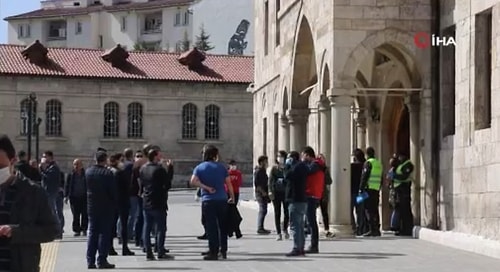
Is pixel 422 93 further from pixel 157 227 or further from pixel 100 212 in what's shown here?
pixel 100 212

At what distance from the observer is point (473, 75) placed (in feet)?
61.1

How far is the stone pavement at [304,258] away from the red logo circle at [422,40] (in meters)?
3.85

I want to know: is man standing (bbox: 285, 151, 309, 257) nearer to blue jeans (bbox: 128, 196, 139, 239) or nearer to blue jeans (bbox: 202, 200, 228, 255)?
blue jeans (bbox: 202, 200, 228, 255)

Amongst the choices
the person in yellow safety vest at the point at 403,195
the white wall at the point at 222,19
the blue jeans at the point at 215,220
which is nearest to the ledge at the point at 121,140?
the white wall at the point at 222,19

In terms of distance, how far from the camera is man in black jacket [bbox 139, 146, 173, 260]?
1675cm

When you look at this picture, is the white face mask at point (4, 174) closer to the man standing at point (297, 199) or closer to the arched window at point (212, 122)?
the man standing at point (297, 199)

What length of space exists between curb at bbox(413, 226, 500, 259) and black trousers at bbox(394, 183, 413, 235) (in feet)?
0.85

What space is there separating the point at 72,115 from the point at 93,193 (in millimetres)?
47148

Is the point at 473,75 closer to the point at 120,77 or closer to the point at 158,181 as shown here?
the point at 158,181

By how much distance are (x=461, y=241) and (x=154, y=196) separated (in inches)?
215

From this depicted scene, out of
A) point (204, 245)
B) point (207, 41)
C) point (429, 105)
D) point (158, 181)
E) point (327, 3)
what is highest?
point (207, 41)

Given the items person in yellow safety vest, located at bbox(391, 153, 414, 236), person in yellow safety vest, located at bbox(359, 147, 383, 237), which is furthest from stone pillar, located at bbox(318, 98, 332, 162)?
person in yellow safety vest, located at bbox(391, 153, 414, 236)

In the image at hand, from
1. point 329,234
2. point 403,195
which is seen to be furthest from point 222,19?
point 329,234

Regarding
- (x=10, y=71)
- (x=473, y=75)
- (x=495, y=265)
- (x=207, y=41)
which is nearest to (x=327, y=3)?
(x=473, y=75)
